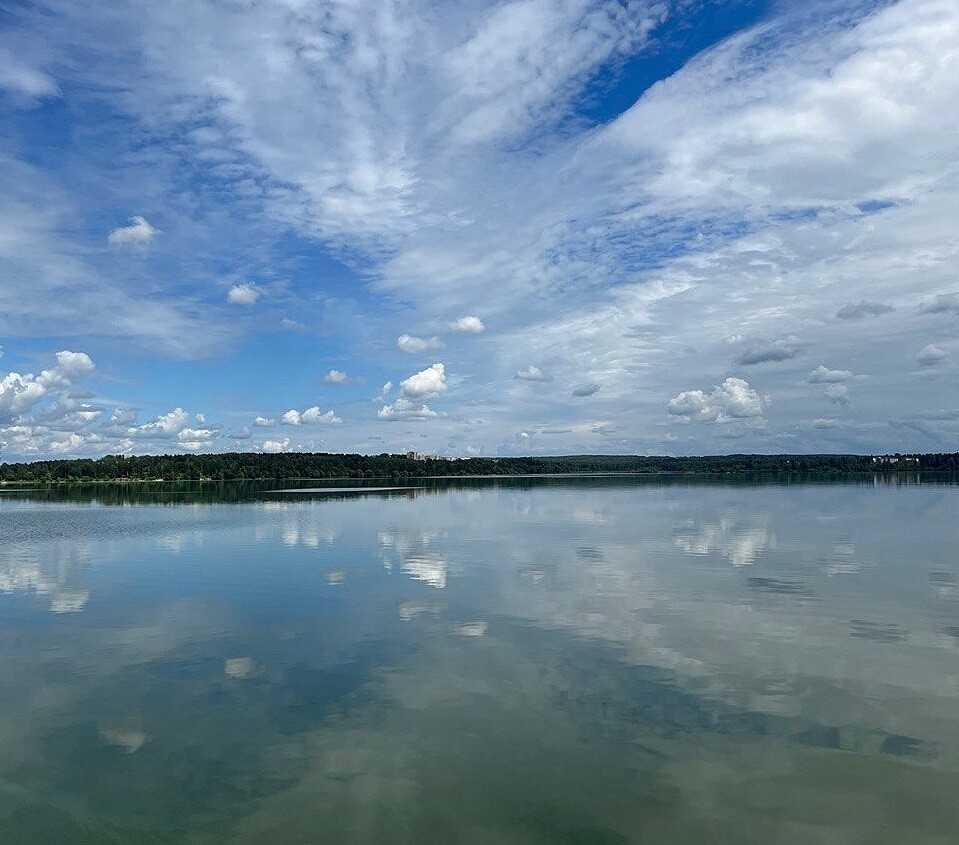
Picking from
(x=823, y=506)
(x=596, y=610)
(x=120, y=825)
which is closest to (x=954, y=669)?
(x=596, y=610)

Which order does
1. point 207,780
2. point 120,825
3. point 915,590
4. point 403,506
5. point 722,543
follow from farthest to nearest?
1. point 403,506
2. point 722,543
3. point 915,590
4. point 207,780
5. point 120,825

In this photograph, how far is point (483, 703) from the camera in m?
15.7

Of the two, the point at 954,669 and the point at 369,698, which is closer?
the point at 369,698

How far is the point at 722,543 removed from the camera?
43062 millimetres

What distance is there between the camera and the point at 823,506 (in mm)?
74938

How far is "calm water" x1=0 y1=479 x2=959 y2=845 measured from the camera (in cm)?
1103

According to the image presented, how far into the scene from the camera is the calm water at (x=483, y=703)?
36.2 ft

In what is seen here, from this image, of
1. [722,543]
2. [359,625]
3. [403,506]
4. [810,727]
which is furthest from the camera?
[403,506]

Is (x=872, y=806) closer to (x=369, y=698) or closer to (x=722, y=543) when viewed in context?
(x=369, y=698)

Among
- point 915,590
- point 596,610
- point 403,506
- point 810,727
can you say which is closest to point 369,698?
point 810,727

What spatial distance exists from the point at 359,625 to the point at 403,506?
5949 centimetres

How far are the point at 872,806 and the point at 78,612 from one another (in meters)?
25.4

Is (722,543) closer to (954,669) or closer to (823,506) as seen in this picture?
(954,669)

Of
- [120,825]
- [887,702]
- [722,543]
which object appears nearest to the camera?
[120,825]
